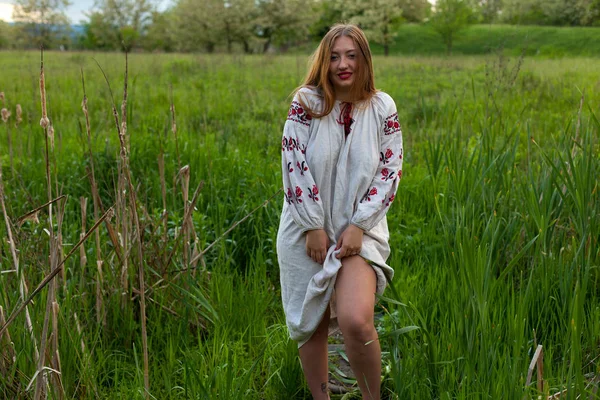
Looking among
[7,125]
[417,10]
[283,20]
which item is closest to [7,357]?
[7,125]

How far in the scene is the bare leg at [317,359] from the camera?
2.10 m

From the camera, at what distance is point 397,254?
3.19m

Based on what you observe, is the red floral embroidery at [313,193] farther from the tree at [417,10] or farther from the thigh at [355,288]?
the tree at [417,10]

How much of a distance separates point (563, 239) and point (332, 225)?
4.38 ft

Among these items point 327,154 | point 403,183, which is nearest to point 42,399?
point 327,154

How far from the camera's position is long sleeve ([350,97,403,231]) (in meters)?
1.94

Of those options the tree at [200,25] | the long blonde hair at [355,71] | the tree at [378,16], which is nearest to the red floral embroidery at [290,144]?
the long blonde hair at [355,71]

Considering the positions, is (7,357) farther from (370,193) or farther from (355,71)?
(355,71)

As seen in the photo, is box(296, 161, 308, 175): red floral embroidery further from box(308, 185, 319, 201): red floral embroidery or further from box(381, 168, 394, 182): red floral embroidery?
box(381, 168, 394, 182): red floral embroidery

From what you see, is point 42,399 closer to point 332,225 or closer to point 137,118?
point 332,225

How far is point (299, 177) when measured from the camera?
198cm

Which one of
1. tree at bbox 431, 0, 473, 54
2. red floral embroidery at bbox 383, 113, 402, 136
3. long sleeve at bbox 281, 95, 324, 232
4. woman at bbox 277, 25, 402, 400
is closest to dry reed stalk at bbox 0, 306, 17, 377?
woman at bbox 277, 25, 402, 400

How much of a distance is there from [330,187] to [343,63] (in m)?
Result: 0.44

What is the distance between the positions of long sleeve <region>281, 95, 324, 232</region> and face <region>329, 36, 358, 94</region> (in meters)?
0.16
